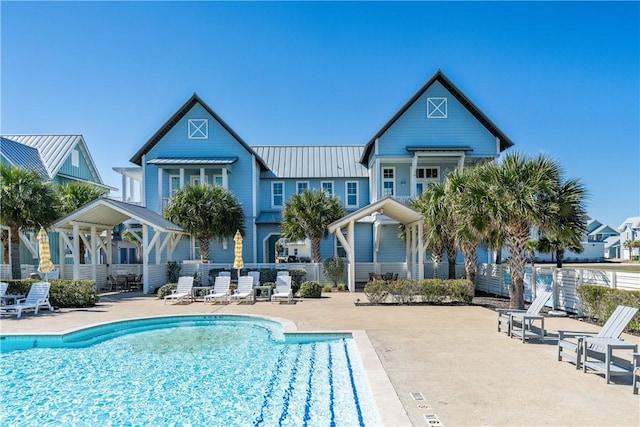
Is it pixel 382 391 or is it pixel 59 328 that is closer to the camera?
pixel 382 391

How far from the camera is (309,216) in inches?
824

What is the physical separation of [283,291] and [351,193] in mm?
12036

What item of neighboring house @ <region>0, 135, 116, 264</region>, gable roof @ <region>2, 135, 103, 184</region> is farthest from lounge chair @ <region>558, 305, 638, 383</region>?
gable roof @ <region>2, 135, 103, 184</region>

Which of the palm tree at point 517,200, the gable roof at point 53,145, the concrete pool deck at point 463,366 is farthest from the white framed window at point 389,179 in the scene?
the gable roof at point 53,145

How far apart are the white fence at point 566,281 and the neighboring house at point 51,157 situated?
2575cm

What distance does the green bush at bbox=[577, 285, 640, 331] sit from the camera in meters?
9.86

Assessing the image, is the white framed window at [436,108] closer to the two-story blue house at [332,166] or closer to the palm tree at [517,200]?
the two-story blue house at [332,166]

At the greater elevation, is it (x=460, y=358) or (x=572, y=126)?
(x=572, y=126)

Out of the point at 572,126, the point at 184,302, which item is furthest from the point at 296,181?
the point at 572,126

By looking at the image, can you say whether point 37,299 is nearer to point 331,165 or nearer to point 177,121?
point 177,121

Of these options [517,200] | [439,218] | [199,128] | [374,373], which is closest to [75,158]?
[199,128]

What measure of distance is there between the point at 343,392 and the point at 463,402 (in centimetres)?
195

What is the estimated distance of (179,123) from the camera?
25.4 m

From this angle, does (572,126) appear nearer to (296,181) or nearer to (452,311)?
(452,311)
